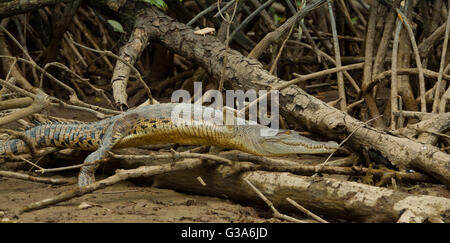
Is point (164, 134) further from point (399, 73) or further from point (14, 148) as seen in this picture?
point (399, 73)

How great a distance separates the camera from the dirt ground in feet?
8.66

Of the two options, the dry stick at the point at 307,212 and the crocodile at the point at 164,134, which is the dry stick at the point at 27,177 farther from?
the dry stick at the point at 307,212

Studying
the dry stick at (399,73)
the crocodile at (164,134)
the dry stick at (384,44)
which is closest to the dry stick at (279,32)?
the dry stick at (384,44)

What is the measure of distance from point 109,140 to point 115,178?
0.74 m

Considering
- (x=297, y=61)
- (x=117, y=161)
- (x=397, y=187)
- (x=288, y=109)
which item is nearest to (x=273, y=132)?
(x=288, y=109)

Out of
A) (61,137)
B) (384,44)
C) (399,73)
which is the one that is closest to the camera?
(61,137)

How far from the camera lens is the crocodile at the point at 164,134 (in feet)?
10.5

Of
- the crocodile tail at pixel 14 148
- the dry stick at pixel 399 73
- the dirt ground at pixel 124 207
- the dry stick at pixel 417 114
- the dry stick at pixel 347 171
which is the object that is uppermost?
the dry stick at pixel 399 73

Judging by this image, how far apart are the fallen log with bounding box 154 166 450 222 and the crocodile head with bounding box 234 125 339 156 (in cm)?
25

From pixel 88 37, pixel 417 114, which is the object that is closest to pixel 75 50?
pixel 88 37

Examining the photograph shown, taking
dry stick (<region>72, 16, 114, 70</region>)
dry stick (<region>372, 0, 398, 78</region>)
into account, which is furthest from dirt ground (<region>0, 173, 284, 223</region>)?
dry stick (<region>72, 16, 114, 70</region>)

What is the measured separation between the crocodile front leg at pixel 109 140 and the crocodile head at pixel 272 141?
0.73 m

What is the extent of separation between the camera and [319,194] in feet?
8.75

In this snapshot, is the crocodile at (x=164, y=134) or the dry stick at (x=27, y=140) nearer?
the dry stick at (x=27, y=140)
